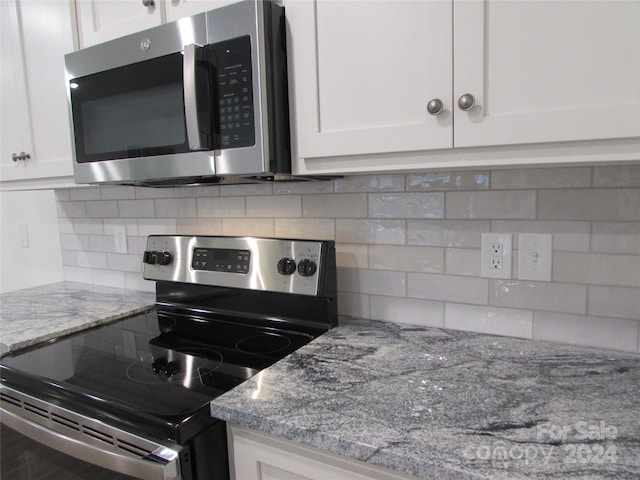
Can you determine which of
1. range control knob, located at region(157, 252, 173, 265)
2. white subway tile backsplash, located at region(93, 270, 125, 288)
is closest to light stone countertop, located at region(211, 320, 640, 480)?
range control knob, located at region(157, 252, 173, 265)

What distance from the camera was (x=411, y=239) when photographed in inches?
46.7

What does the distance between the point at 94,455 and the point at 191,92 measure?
818mm

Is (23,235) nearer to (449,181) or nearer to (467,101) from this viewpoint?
(449,181)

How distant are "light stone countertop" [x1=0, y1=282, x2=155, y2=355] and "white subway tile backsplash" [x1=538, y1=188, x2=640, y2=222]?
137cm

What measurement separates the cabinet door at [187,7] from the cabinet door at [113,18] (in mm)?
28

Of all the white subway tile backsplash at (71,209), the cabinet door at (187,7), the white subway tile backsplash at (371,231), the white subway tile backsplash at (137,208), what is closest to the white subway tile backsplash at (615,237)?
the white subway tile backsplash at (371,231)

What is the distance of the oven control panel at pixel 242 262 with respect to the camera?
1178 mm

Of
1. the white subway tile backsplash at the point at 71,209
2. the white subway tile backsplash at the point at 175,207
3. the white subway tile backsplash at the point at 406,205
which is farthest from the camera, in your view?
the white subway tile backsplash at the point at 71,209

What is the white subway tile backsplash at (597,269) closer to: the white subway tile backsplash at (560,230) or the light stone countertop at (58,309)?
the white subway tile backsplash at (560,230)

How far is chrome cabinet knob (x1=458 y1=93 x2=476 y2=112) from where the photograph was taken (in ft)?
2.54

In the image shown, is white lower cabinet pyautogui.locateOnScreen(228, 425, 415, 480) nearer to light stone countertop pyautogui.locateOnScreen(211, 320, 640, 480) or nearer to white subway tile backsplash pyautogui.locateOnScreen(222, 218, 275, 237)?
light stone countertop pyautogui.locateOnScreen(211, 320, 640, 480)

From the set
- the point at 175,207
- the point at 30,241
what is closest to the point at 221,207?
the point at 175,207

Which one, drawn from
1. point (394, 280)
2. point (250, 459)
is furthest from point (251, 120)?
point (250, 459)

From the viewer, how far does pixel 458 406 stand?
29.0 inches
